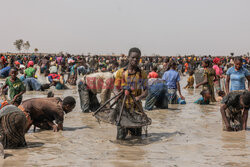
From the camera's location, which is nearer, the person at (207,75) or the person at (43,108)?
the person at (43,108)

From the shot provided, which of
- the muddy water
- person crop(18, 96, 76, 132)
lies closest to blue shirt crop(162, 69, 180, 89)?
the muddy water

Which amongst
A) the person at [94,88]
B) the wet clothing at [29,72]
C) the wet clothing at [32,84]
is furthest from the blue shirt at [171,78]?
the wet clothing at [29,72]

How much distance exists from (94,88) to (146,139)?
127 inches

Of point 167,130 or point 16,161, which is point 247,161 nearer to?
point 167,130

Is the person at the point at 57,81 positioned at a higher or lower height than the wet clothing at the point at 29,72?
lower

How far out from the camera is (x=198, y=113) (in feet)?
34.9

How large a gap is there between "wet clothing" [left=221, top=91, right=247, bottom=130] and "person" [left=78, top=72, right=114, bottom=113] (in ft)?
10.1

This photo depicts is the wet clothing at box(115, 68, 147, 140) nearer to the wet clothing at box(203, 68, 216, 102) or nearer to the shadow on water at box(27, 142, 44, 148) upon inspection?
the shadow on water at box(27, 142, 44, 148)

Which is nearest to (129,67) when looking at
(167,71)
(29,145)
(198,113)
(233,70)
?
(29,145)

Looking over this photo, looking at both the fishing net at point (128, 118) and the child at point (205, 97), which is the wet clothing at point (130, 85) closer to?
the fishing net at point (128, 118)

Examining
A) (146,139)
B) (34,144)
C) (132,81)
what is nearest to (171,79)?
(146,139)

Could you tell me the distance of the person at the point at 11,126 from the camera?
5.85 metres

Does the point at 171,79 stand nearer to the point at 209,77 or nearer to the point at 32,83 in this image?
the point at 209,77

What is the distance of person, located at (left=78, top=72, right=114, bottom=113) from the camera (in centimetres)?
938
